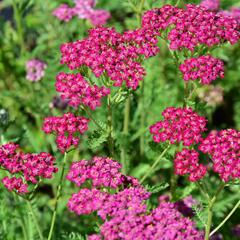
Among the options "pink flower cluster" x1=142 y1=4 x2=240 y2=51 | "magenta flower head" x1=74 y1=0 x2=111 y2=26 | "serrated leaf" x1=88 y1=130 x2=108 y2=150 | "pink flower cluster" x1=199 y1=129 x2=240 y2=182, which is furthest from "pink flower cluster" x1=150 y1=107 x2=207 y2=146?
"magenta flower head" x1=74 y1=0 x2=111 y2=26

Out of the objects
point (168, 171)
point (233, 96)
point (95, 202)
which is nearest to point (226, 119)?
point (233, 96)

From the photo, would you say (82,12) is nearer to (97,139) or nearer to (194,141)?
(97,139)

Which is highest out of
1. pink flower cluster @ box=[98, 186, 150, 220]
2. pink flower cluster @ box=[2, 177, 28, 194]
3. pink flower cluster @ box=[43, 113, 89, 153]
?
pink flower cluster @ box=[43, 113, 89, 153]

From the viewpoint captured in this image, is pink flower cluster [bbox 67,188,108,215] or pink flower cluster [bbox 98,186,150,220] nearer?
pink flower cluster [bbox 98,186,150,220]

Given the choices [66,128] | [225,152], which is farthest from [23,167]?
[225,152]

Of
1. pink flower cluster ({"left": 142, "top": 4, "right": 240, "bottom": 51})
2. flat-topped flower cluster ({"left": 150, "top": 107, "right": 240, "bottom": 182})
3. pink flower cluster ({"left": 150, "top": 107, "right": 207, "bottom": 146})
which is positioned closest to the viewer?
flat-topped flower cluster ({"left": 150, "top": 107, "right": 240, "bottom": 182})

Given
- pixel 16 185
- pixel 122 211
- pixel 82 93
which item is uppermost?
pixel 82 93

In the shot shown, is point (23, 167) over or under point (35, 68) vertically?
over

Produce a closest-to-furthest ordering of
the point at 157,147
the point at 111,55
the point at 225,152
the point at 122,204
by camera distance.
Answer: the point at 122,204 → the point at 225,152 → the point at 111,55 → the point at 157,147

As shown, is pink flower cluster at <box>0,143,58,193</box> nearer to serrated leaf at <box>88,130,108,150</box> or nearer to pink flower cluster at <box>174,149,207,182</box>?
serrated leaf at <box>88,130,108,150</box>
